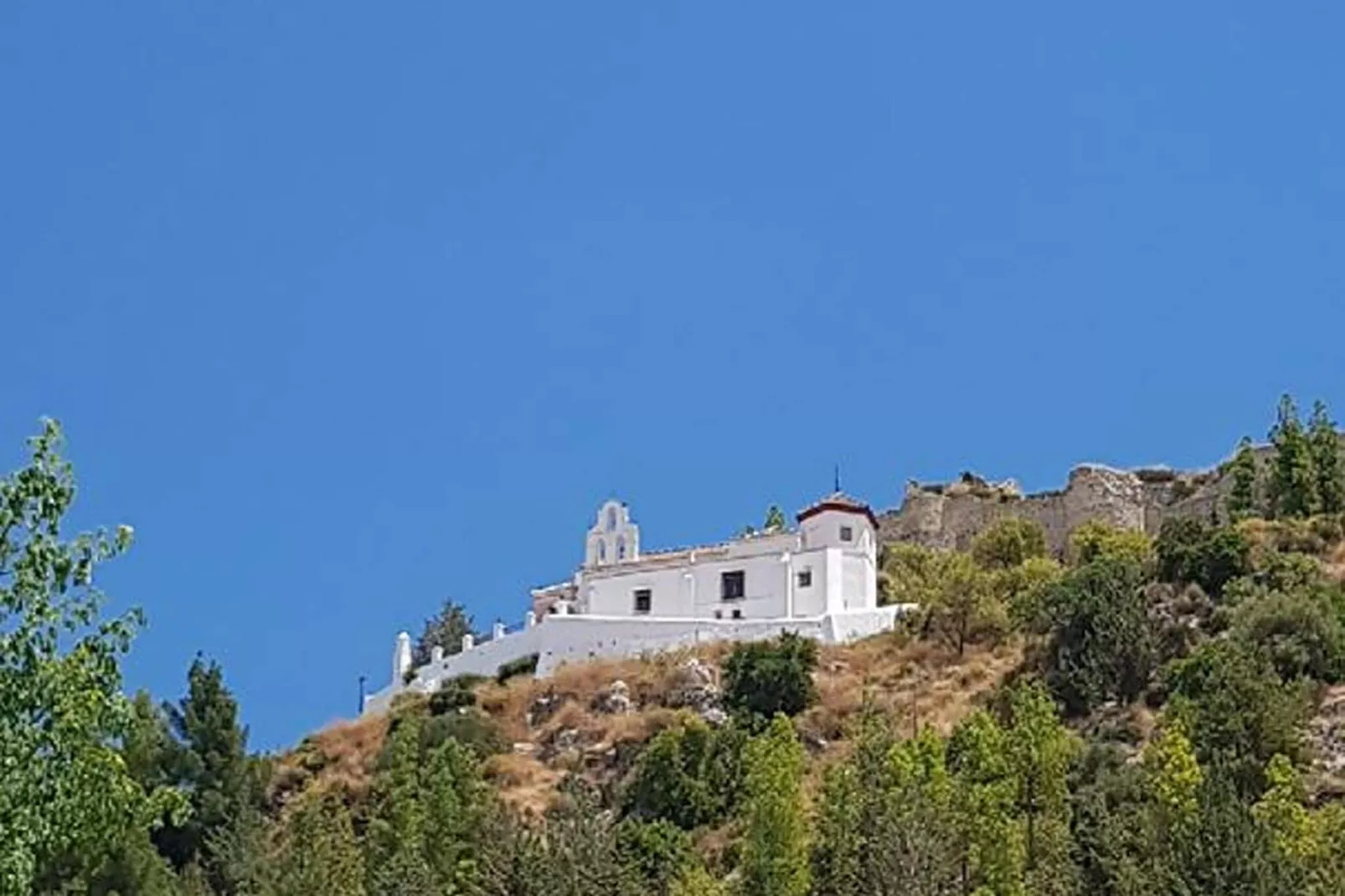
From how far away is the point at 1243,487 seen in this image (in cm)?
6812

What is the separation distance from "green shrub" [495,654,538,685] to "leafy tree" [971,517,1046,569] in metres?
15.2

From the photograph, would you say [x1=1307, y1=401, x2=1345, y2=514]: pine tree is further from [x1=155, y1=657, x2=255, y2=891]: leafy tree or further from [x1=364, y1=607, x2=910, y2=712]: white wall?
[x1=155, y1=657, x2=255, y2=891]: leafy tree

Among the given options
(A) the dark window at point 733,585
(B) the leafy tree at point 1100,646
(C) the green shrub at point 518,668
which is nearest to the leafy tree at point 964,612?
(B) the leafy tree at point 1100,646

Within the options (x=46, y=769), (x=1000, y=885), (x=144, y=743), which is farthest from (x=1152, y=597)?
(x=46, y=769)

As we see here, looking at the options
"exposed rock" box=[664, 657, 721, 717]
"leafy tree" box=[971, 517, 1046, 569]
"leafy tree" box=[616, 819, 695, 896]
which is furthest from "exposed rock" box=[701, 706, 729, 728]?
"leafy tree" box=[971, 517, 1046, 569]

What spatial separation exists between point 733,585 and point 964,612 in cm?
763

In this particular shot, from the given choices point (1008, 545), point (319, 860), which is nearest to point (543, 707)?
point (1008, 545)

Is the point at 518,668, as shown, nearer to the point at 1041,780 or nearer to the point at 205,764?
the point at 205,764

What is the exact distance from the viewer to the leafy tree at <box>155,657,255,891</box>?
51.3 m

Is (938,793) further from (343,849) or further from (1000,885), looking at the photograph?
(343,849)

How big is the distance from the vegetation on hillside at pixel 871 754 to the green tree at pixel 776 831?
0.18 ft

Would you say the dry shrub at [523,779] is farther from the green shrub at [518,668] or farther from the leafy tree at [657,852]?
the green shrub at [518,668]

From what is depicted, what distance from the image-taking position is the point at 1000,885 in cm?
3831

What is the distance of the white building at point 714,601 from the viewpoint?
62.9 metres
